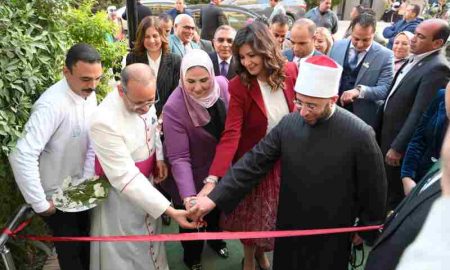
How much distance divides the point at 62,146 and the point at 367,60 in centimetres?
295

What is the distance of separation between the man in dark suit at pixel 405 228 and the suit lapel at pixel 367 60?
94.9 inches

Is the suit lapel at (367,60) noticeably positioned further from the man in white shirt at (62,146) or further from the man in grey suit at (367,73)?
the man in white shirt at (62,146)

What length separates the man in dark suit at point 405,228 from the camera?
1.43 m

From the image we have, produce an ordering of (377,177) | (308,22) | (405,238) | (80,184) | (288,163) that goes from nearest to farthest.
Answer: (405,238) < (377,177) < (288,163) < (80,184) < (308,22)

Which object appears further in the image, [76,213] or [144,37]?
[144,37]

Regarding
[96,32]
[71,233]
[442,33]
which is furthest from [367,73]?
[71,233]

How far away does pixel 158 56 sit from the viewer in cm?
401

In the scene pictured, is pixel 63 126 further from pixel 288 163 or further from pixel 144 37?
pixel 144 37

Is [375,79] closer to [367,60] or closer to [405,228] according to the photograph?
[367,60]

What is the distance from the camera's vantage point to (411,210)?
1.50 m

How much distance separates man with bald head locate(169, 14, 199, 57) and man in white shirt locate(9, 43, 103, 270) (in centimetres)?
237

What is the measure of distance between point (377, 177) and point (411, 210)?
0.63 m

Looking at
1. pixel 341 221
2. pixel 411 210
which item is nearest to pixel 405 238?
pixel 411 210

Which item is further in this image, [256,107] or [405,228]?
[256,107]
